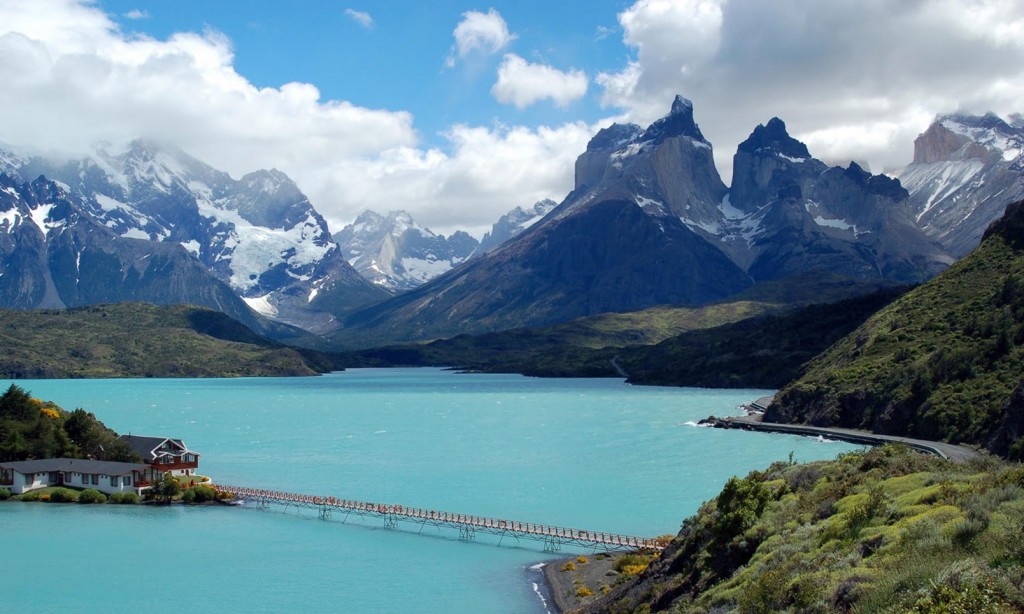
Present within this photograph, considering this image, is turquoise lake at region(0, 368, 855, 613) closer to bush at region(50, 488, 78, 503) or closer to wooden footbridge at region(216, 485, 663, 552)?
wooden footbridge at region(216, 485, 663, 552)

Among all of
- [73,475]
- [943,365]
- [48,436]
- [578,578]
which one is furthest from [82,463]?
[943,365]

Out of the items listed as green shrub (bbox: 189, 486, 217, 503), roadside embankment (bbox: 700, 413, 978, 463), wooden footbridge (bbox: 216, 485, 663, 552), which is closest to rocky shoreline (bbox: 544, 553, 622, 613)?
wooden footbridge (bbox: 216, 485, 663, 552)

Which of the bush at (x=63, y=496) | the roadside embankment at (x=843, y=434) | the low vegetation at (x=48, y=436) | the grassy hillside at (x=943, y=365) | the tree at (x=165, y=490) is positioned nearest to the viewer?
the bush at (x=63, y=496)

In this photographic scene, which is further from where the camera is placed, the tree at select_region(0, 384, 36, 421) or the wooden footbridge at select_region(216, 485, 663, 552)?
the tree at select_region(0, 384, 36, 421)

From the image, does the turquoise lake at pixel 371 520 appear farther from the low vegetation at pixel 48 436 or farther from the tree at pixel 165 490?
the low vegetation at pixel 48 436

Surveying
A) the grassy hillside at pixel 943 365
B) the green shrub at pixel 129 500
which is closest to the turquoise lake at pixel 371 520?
the green shrub at pixel 129 500
